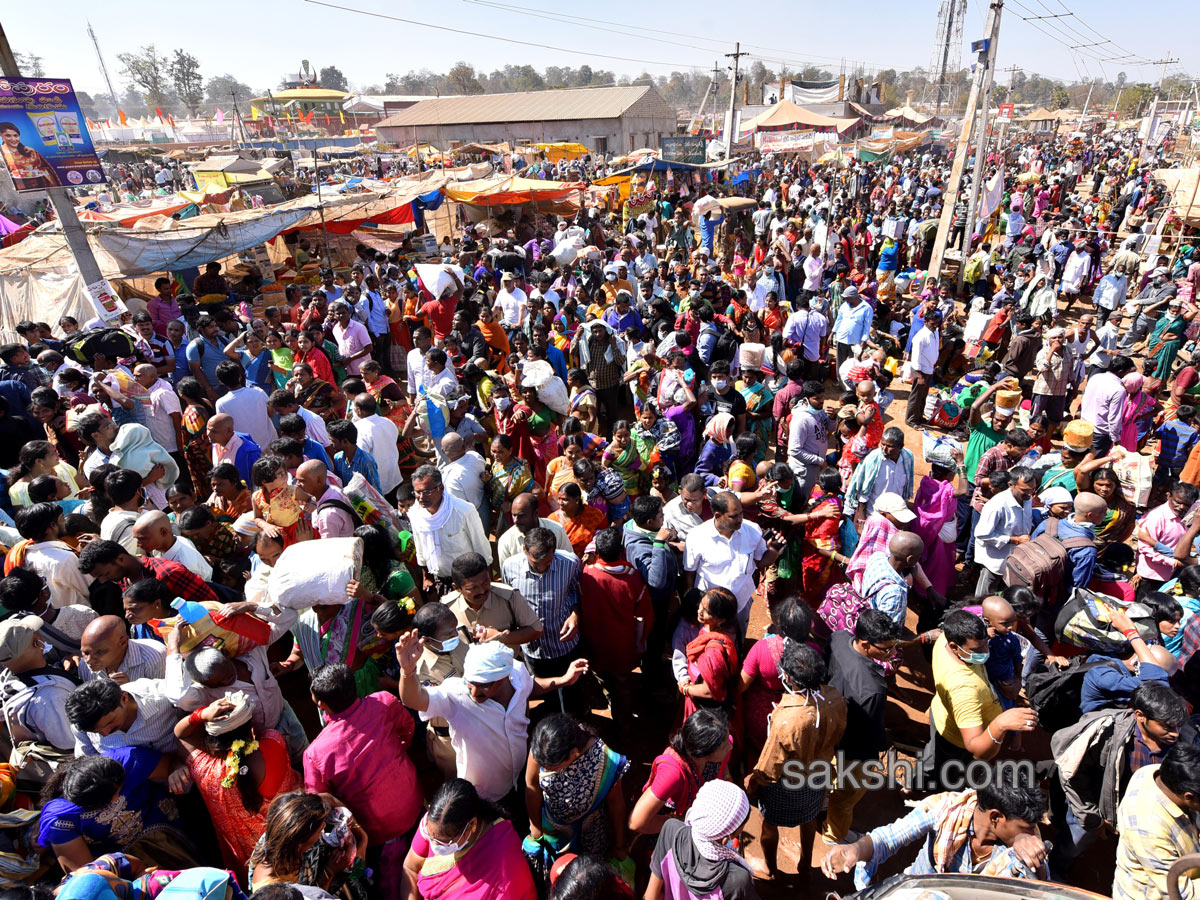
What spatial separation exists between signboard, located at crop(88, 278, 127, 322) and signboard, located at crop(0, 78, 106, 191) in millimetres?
1096

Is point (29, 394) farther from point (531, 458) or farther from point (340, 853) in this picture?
point (340, 853)

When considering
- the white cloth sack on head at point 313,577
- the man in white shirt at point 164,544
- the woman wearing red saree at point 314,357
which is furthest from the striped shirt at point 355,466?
the woman wearing red saree at point 314,357

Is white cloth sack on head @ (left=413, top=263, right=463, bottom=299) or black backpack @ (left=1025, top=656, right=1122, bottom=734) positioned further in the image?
white cloth sack on head @ (left=413, top=263, right=463, bottom=299)

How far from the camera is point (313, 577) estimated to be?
2.92 m

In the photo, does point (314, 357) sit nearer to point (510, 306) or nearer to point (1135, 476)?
point (510, 306)

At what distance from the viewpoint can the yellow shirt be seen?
2.87 meters

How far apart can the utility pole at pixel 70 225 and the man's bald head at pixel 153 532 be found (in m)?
5.92

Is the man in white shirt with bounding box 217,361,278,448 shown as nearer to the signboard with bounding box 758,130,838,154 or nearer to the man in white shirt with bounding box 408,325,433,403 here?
the man in white shirt with bounding box 408,325,433,403

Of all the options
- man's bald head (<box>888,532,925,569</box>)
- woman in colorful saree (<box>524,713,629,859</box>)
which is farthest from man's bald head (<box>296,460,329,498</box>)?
man's bald head (<box>888,532,925,569</box>)

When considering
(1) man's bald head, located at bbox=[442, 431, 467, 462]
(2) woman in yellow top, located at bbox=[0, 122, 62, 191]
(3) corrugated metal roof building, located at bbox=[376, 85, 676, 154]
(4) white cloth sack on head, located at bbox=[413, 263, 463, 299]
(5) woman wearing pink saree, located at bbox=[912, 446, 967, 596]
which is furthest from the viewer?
(3) corrugated metal roof building, located at bbox=[376, 85, 676, 154]

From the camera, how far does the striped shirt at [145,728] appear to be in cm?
246

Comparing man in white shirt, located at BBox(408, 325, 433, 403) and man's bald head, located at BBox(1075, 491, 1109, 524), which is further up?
man in white shirt, located at BBox(408, 325, 433, 403)

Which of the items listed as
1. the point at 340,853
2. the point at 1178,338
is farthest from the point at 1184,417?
the point at 340,853

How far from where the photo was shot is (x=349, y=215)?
12.9 metres
